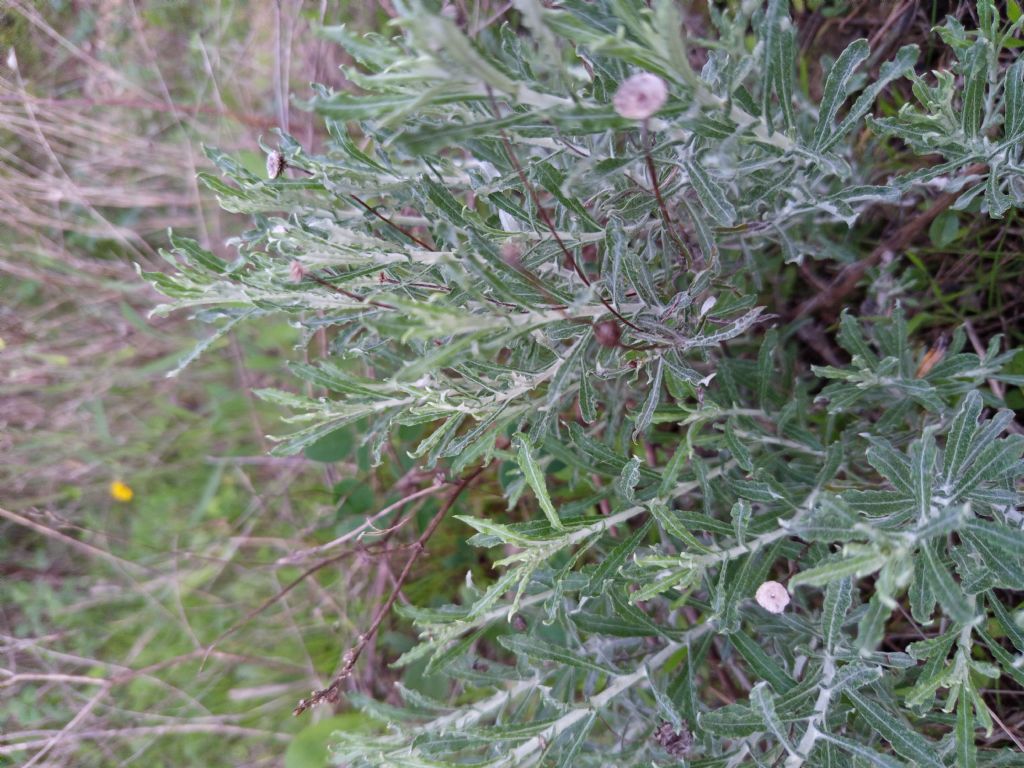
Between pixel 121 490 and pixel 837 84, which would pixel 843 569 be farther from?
pixel 121 490

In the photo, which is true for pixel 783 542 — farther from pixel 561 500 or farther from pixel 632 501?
pixel 561 500

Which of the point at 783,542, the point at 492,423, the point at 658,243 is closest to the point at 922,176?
the point at 658,243

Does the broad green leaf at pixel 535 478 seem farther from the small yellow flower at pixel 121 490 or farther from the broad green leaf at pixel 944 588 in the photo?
the small yellow flower at pixel 121 490

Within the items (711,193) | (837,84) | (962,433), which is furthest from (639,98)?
(962,433)

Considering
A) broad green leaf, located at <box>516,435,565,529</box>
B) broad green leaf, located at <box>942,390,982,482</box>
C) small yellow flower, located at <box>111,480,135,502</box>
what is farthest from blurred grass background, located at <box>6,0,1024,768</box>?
broad green leaf, located at <box>942,390,982,482</box>

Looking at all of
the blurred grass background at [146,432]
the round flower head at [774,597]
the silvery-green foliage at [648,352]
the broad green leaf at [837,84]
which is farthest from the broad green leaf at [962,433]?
the blurred grass background at [146,432]
